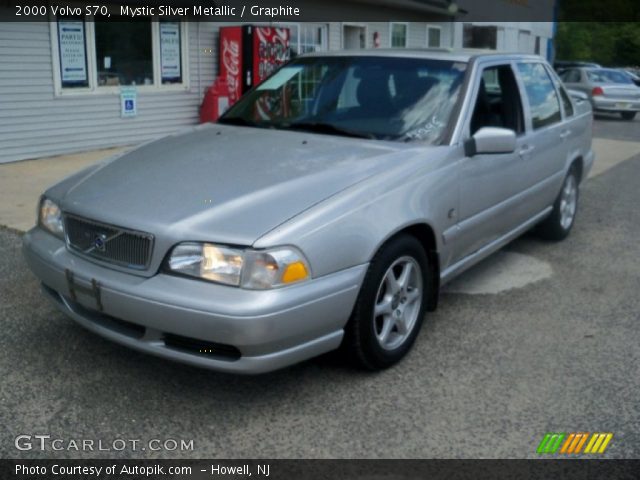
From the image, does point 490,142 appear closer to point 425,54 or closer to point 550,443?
point 425,54

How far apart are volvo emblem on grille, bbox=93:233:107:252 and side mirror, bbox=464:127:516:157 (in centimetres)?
207

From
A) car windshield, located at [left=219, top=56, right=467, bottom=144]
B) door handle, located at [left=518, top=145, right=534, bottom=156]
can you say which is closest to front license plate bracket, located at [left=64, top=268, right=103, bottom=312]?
car windshield, located at [left=219, top=56, right=467, bottom=144]

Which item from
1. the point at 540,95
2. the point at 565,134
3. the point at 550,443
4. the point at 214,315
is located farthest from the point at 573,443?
the point at 565,134

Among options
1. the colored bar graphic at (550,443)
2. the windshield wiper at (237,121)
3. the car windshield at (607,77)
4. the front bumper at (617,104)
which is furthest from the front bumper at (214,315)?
the car windshield at (607,77)

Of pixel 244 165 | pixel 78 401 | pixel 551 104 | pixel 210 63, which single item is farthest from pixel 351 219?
pixel 210 63

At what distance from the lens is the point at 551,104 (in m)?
5.68

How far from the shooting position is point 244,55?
1248cm

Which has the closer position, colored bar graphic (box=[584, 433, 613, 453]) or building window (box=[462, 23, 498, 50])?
colored bar graphic (box=[584, 433, 613, 453])

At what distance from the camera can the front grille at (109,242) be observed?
10.2ft

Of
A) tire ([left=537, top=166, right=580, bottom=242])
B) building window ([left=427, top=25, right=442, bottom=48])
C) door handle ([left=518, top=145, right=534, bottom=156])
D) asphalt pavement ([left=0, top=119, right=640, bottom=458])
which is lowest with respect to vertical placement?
asphalt pavement ([left=0, top=119, right=640, bottom=458])

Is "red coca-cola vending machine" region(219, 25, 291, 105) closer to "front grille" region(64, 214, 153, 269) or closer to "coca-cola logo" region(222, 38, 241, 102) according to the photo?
"coca-cola logo" region(222, 38, 241, 102)

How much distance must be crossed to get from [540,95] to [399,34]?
543 inches

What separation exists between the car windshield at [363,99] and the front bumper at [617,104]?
16.2m

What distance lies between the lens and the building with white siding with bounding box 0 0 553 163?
9.60m
